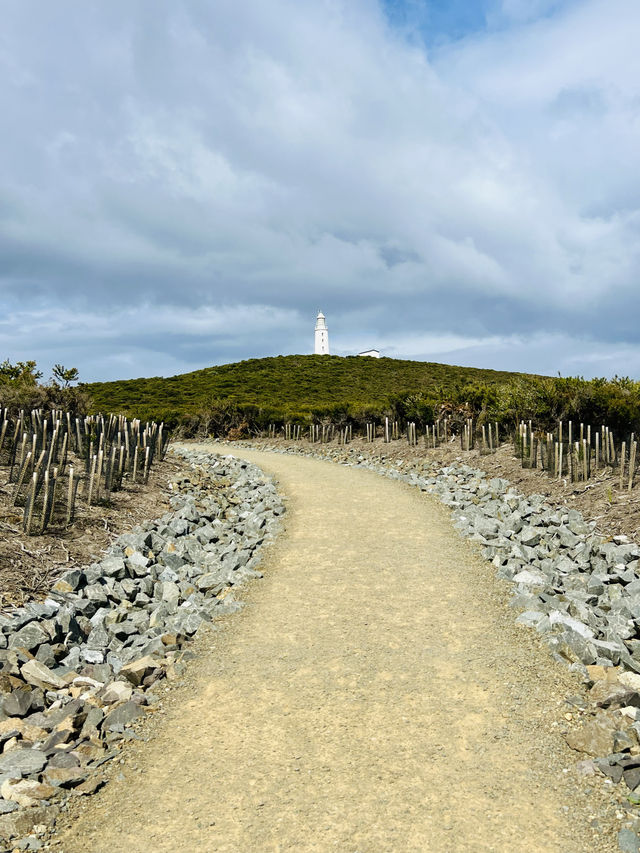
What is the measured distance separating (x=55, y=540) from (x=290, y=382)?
48986 mm

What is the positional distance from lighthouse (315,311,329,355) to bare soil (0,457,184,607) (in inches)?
3093

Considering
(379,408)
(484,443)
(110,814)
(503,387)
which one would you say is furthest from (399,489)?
(110,814)

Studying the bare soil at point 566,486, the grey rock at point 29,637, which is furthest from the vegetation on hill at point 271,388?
the grey rock at point 29,637

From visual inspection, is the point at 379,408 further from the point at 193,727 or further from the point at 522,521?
the point at 193,727

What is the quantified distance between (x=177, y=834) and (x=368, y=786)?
1356mm

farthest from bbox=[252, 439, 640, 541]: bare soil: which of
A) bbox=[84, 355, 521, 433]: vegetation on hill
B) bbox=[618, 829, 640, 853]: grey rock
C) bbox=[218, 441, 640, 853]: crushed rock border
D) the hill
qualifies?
the hill

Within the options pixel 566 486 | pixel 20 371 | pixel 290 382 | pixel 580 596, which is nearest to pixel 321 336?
pixel 290 382

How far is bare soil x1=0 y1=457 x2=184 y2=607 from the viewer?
7.25 metres

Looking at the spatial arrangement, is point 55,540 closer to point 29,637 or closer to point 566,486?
point 29,637

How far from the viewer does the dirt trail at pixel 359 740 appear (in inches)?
143

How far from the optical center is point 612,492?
36.0 ft

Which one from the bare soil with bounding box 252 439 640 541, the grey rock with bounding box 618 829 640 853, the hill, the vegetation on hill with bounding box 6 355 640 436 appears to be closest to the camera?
the grey rock with bounding box 618 829 640 853

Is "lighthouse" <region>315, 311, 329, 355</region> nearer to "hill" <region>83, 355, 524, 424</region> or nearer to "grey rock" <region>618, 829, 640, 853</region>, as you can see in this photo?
"hill" <region>83, 355, 524, 424</region>

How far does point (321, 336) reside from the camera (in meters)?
90.1
